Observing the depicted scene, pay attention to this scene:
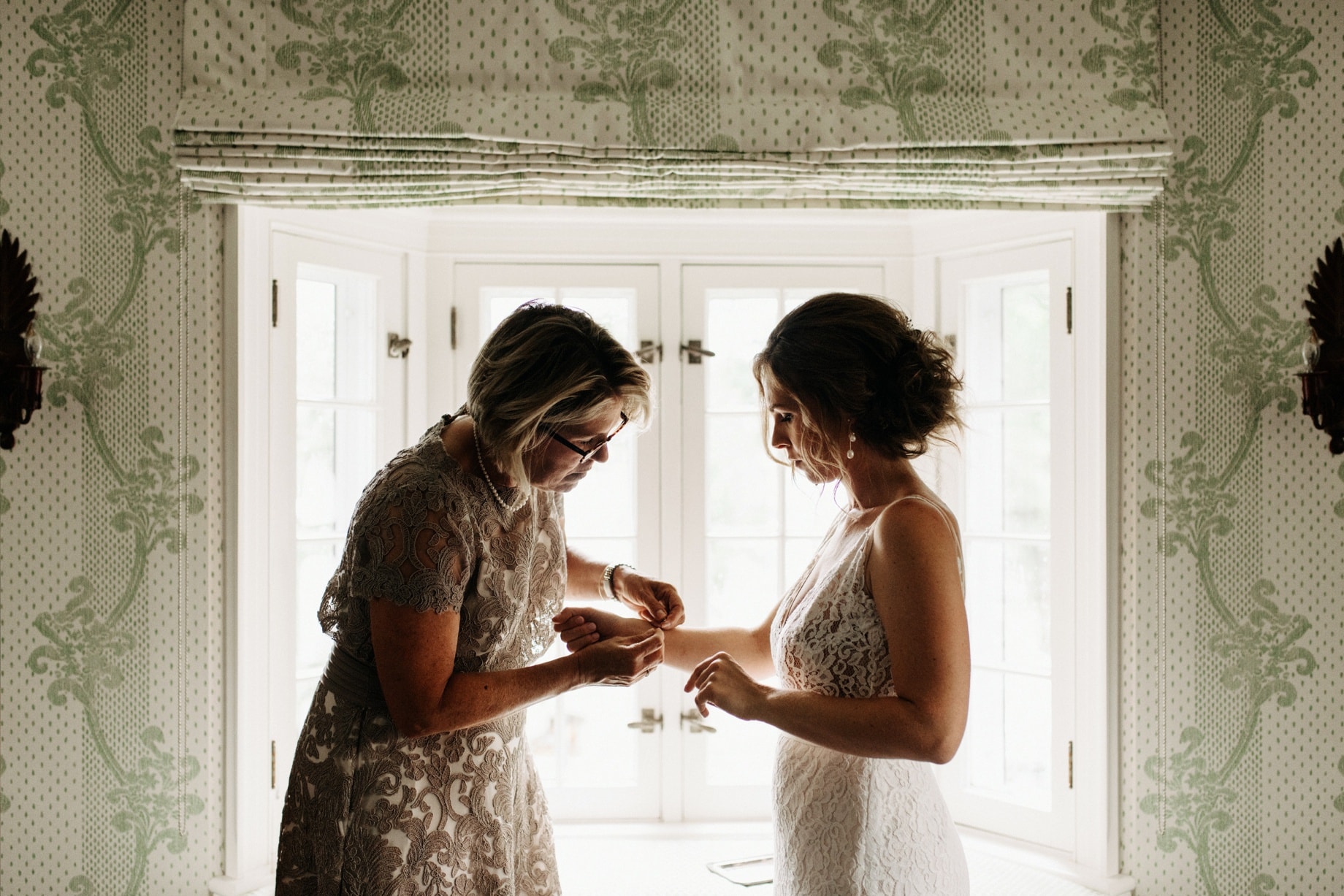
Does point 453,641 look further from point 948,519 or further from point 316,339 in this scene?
point 316,339

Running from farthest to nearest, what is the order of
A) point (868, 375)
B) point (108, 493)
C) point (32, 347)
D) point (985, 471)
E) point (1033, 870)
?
point (985, 471), point (1033, 870), point (108, 493), point (32, 347), point (868, 375)

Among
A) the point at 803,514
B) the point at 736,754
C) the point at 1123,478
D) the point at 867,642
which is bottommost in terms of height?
the point at 736,754

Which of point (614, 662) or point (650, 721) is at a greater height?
point (614, 662)

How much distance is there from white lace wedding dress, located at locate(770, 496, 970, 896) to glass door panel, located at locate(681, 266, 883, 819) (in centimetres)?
94

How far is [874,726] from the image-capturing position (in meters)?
1.32

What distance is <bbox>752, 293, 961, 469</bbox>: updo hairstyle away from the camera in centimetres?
141

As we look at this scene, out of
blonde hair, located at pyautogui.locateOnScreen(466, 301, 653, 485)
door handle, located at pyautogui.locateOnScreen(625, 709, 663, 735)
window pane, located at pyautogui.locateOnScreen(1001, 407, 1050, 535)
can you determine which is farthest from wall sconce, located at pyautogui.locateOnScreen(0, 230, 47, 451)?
window pane, located at pyautogui.locateOnScreen(1001, 407, 1050, 535)

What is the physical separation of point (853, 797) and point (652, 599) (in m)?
0.51

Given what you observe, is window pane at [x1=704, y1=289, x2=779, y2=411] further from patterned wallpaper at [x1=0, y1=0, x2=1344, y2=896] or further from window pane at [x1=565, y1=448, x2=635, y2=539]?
patterned wallpaper at [x1=0, y1=0, x2=1344, y2=896]

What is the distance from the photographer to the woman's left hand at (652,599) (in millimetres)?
1753

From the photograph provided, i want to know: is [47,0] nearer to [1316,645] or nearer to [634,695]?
[634,695]

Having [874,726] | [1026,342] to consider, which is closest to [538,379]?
[874,726]

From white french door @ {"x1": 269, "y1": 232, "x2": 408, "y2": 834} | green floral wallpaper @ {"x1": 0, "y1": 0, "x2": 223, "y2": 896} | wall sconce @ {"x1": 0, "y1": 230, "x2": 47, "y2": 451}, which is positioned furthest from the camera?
white french door @ {"x1": 269, "y1": 232, "x2": 408, "y2": 834}

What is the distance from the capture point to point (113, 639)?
2000mm
